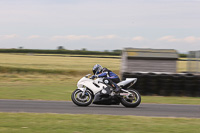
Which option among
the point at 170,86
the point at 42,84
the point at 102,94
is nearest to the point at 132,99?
the point at 102,94

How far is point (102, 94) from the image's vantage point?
10.9 metres

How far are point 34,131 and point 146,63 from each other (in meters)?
16.3

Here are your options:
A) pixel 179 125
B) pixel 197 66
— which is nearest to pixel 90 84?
pixel 179 125

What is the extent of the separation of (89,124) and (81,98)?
3.73 metres

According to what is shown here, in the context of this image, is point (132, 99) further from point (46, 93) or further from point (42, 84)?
point (42, 84)

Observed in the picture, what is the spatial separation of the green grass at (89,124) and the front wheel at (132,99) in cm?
242

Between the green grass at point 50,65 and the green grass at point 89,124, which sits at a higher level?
the green grass at point 50,65

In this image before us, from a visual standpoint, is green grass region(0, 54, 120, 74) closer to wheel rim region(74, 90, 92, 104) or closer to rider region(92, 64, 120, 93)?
wheel rim region(74, 90, 92, 104)

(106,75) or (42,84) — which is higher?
(106,75)

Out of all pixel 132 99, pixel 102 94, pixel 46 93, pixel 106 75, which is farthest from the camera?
pixel 46 93

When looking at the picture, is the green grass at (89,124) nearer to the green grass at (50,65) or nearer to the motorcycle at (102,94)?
the motorcycle at (102,94)

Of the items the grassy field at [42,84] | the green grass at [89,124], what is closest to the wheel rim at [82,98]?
the green grass at [89,124]

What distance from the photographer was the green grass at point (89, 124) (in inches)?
266

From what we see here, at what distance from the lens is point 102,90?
10984 mm
